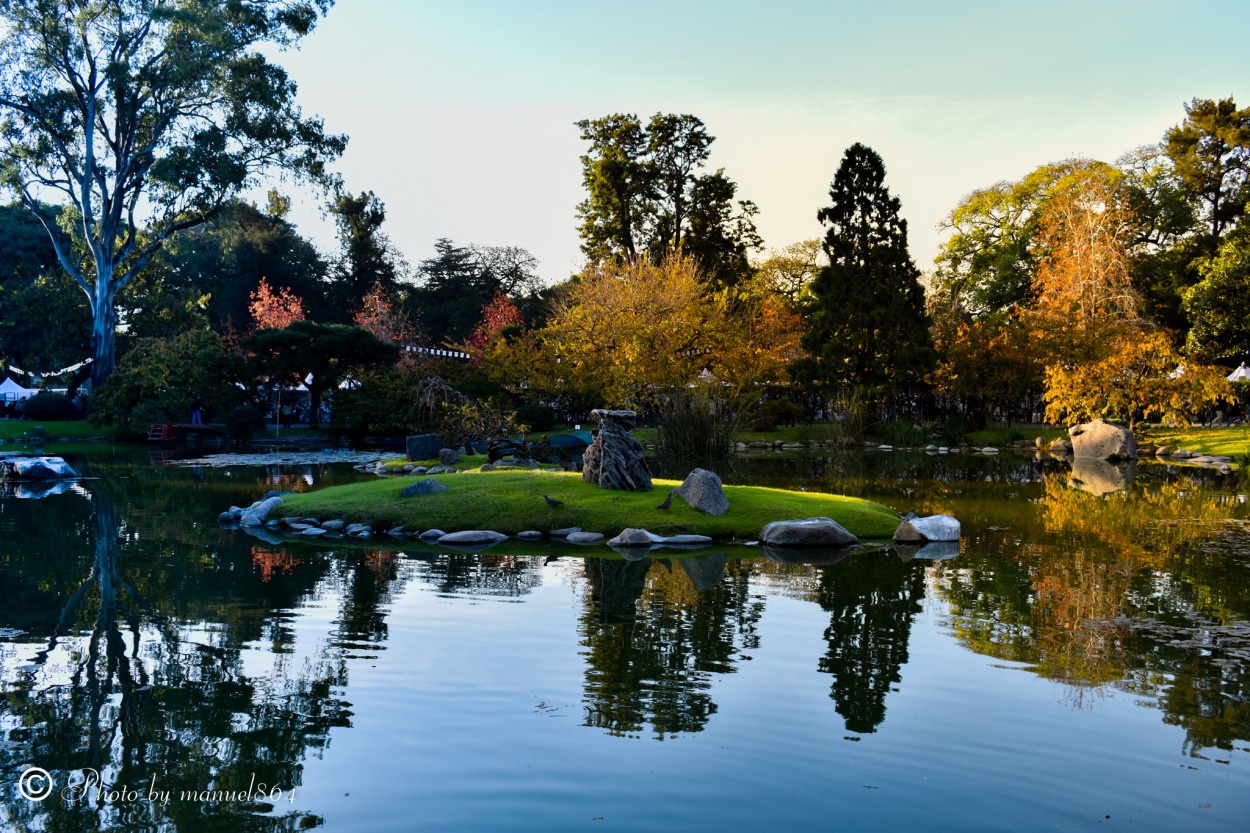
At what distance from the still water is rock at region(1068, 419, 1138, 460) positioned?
16324 mm

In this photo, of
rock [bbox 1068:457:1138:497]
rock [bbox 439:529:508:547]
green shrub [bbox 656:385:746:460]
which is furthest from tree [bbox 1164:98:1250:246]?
rock [bbox 439:529:508:547]

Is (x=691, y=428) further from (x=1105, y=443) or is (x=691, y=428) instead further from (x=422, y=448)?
(x=1105, y=443)

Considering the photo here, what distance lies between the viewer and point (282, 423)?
36812mm

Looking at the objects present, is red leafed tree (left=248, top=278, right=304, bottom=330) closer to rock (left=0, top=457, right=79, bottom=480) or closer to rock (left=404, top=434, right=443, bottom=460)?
rock (left=0, top=457, right=79, bottom=480)

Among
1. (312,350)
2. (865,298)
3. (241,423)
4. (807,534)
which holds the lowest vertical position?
(807,534)

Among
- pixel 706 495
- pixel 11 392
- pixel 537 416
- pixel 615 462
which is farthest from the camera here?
pixel 11 392

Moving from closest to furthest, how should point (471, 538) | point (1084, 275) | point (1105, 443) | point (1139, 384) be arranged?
point (471, 538) → point (1105, 443) → point (1139, 384) → point (1084, 275)

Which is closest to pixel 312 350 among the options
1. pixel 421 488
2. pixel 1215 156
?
pixel 421 488

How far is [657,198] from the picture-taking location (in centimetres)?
3938

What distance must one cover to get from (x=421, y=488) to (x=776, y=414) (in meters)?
21.1

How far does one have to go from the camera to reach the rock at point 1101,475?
17.7 m

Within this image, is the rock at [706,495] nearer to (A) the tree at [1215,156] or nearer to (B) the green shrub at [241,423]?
(B) the green shrub at [241,423]

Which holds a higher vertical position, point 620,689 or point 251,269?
point 251,269

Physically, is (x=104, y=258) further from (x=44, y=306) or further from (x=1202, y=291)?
(x=1202, y=291)
